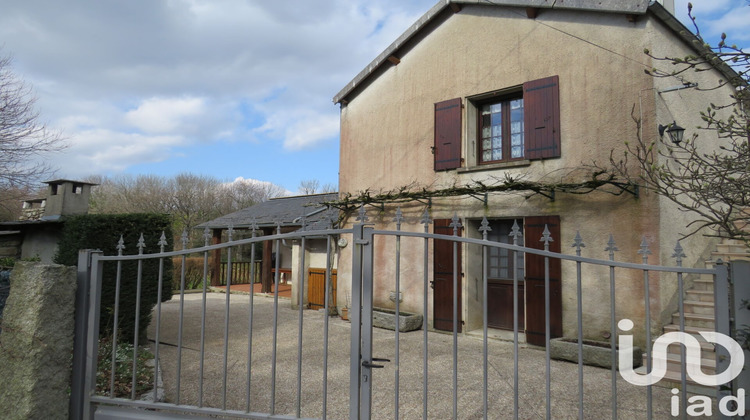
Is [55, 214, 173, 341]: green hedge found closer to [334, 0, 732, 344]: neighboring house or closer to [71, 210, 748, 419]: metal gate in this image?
[71, 210, 748, 419]: metal gate

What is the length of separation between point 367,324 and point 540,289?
4.97m

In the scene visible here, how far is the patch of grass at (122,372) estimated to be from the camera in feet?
14.9

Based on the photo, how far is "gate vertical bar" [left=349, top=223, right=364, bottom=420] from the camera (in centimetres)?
286

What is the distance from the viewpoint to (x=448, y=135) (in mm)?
8398

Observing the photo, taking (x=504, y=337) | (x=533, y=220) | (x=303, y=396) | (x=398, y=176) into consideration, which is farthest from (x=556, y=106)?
(x=303, y=396)

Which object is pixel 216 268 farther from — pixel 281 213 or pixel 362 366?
pixel 362 366

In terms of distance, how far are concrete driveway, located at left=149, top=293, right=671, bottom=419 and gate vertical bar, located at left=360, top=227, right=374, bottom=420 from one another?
103 centimetres

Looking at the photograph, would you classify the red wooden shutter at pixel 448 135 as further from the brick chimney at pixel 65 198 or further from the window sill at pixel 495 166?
the brick chimney at pixel 65 198

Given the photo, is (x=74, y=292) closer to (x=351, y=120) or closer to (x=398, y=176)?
(x=398, y=176)

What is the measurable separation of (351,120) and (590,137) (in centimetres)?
546

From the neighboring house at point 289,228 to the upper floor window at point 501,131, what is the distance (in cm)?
356

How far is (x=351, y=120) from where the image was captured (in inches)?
409

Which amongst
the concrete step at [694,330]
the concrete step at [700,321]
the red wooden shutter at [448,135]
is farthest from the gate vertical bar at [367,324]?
the red wooden shutter at [448,135]

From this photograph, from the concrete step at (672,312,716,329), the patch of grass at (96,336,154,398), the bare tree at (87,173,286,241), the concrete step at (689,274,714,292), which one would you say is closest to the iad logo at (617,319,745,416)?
the concrete step at (672,312,716,329)
